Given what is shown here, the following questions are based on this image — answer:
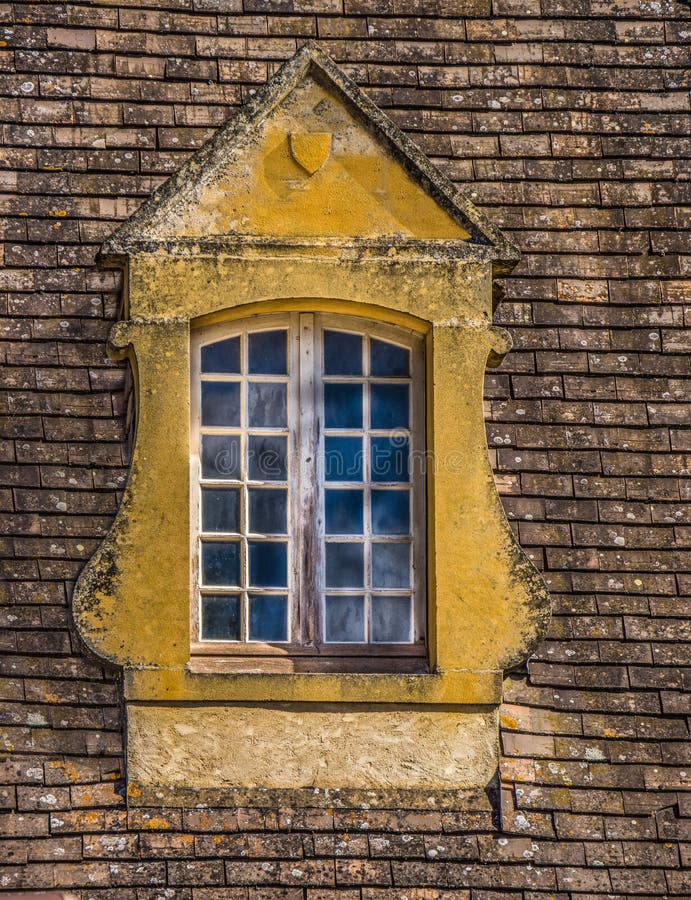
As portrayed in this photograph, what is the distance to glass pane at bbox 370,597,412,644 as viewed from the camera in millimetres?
6004

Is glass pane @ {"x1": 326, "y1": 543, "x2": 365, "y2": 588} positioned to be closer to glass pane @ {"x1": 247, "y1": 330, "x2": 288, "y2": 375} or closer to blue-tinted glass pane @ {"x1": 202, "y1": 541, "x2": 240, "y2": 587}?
blue-tinted glass pane @ {"x1": 202, "y1": 541, "x2": 240, "y2": 587}

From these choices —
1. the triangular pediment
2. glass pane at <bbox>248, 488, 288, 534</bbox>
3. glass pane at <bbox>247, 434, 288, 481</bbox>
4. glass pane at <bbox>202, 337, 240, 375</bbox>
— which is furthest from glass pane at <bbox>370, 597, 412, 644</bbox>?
the triangular pediment

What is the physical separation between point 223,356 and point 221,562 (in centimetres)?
84

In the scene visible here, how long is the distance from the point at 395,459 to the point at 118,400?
1177 mm

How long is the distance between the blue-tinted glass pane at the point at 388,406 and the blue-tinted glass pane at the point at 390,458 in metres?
0.06

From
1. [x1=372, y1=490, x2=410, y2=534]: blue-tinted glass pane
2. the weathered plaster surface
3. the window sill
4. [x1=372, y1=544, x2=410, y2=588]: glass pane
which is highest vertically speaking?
[x1=372, y1=490, x2=410, y2=534]: blue-tinted glass pane

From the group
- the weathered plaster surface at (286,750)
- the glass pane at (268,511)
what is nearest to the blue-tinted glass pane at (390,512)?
the glass pane at (268,511)

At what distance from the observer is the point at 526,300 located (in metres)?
6.57

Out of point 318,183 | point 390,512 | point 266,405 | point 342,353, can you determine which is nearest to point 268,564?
point 390,512

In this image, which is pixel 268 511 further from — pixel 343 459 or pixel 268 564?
pixel 343 459

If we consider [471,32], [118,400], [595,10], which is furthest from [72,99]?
[595,10]

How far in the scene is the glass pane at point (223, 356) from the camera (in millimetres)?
6180

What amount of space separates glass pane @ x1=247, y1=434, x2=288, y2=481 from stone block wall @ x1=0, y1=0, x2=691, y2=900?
1.81 feet

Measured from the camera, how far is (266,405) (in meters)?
6.16
